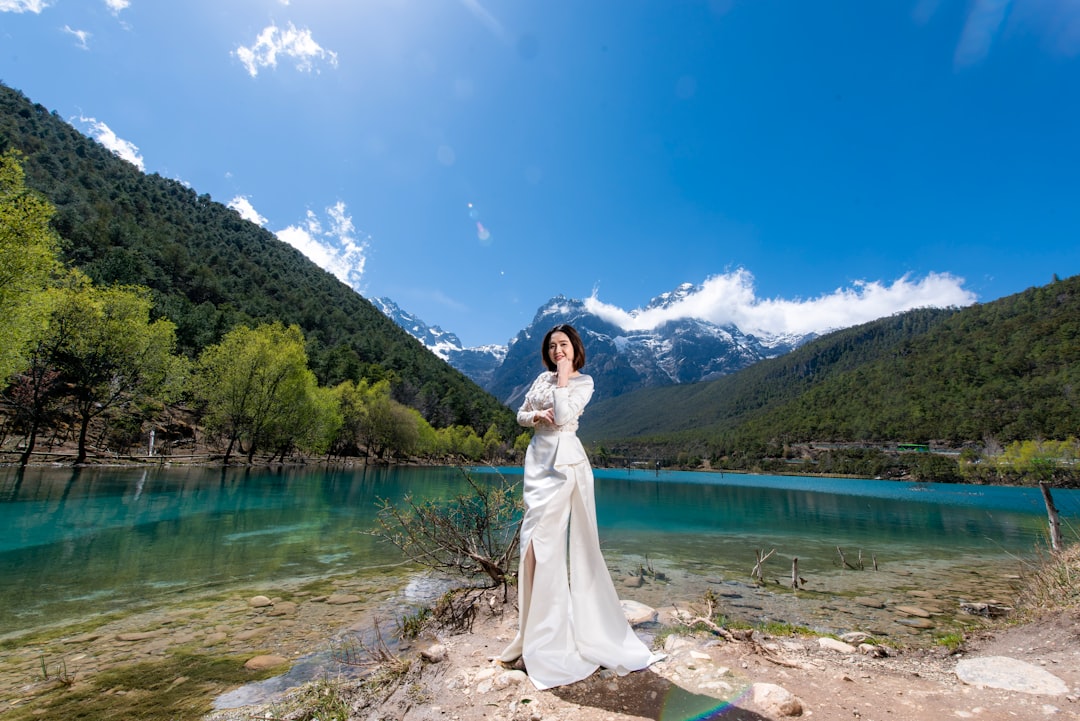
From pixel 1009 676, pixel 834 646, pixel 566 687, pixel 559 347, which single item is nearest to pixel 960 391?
pixel 834 646

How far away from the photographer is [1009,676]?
11.9 ft

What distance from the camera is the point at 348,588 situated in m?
9.06

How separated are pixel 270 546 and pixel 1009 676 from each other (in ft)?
47.8

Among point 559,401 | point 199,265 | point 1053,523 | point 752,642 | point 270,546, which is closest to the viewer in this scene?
point 559,401

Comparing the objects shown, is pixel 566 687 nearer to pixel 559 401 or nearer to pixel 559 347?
pixel 559 401

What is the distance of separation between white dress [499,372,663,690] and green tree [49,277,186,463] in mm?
33405

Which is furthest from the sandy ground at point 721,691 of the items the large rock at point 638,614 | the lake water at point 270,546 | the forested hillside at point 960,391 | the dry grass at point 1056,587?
the forested hillside at point 960,391

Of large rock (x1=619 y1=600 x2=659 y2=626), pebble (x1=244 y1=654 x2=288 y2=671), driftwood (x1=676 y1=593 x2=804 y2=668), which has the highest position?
driftwood (x1=676 y1=593 x2=804 y2=668)

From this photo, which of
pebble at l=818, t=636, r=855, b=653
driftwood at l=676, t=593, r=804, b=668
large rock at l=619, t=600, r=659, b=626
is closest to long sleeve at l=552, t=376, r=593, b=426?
driftwood at l=676, t=593, r=804, b=668

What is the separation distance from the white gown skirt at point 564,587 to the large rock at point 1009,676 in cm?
259

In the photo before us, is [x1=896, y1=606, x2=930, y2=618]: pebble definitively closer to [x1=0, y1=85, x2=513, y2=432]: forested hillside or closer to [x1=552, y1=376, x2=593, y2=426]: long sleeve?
[x1=552, y1=376, x2=593, y2=426]: long sleeve

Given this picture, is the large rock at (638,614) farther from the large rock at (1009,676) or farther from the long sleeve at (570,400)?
the long sleeve at (570,400)

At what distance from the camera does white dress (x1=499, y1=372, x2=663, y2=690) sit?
11.3 feet

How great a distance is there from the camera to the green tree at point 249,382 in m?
37.0
